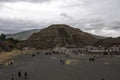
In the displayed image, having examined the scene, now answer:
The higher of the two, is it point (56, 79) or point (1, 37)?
point (1, 37)

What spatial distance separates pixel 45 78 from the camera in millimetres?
43062

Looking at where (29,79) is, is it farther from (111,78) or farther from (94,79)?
(111,78)

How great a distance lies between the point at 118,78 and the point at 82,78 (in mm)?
7267

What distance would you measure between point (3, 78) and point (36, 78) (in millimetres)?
6412

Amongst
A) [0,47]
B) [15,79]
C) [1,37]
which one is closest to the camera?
[15,79]

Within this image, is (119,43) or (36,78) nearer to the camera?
(36,78)

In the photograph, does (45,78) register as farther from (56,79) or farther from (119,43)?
(119,43)

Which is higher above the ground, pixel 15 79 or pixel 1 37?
pixel 1 37

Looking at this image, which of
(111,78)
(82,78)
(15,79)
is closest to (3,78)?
(15,79)

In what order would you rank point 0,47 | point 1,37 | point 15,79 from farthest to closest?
point 1,37 < point 0,47 < point 15,79

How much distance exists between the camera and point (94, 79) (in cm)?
4172

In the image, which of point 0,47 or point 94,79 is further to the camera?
point 0,47

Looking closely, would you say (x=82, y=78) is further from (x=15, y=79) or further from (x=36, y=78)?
(x=15, y=79)

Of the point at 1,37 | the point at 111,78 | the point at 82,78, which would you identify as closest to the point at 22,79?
the point at 82,78
